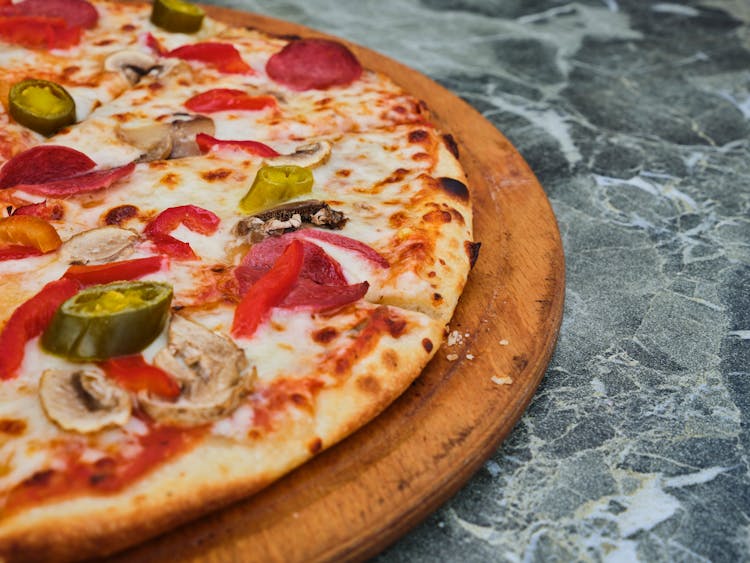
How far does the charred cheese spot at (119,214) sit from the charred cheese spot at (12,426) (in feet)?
3.31

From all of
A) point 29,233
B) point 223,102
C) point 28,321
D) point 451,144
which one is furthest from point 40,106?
point 451,144

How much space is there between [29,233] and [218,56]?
5.53ft

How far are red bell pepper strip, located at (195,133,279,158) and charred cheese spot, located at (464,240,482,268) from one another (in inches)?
35.8

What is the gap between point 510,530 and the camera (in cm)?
243

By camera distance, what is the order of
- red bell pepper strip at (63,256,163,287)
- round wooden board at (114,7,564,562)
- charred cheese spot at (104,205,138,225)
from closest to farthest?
1. round wooden board at (114,7,564,562)
2. red bell pepper strip at (63,256,163,287)
3. charred cheese spot at (104,205,138,225)

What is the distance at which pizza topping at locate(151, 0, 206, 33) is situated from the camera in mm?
4570

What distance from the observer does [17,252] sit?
2.93 meters

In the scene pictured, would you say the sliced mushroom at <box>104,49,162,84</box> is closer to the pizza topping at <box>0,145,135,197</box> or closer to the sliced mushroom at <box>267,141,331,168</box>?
the pizza topping at <box>0,145,135,197</box>

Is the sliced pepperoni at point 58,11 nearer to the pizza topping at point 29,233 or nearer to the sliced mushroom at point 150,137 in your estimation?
the sliced mushroom at point 150,137

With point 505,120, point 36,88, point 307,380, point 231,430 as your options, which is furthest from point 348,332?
point 505,120

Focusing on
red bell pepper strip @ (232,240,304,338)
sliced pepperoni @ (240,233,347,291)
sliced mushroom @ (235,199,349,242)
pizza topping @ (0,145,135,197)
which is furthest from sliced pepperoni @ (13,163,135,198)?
red bell pepper strip @ (232,240,304,338)

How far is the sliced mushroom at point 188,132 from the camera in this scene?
366cm

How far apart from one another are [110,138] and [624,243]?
2226 millimetres

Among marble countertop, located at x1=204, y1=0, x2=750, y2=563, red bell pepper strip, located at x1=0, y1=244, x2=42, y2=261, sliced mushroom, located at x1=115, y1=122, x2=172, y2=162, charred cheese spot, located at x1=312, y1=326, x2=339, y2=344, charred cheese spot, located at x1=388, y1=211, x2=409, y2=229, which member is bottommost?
marble countertop, located at x1=204, y1=0, x2=750, y2=563
